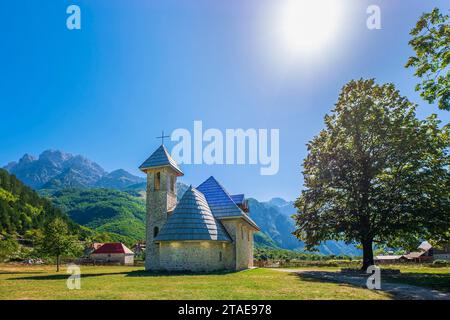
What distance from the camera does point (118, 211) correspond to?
198875 millimetres

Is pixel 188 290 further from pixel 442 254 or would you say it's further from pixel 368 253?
pixel 442 254

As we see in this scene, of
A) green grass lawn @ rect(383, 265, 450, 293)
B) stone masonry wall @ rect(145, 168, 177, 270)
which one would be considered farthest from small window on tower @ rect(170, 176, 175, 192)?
green grass lawn @ rect(383, 265, 450, 293)

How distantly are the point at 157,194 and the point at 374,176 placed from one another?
68.1ft

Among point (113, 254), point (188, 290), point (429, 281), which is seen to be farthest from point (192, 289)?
point (113, 254)

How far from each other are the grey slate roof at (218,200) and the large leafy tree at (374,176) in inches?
280

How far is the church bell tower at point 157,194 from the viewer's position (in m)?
31.5

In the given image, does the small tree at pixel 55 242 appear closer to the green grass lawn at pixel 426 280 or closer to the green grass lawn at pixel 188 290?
the green grass lawn at pixel 188 290

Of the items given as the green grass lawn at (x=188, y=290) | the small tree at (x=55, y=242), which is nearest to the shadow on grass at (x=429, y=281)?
the green grass lawn at (x=188, y=290)

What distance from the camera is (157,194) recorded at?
33031mm

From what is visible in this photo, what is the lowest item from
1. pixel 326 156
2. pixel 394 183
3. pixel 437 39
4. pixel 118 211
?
pixel 118 211
